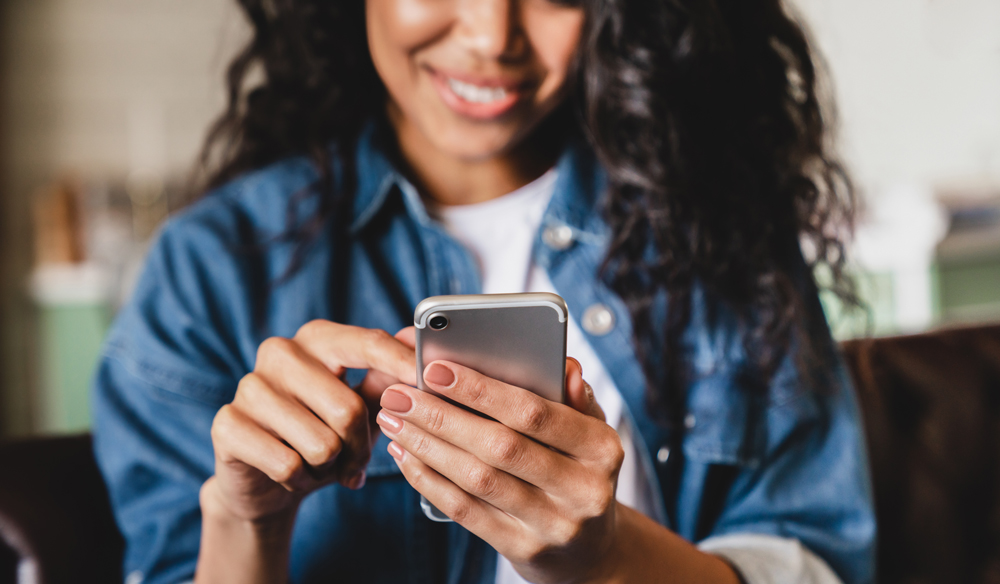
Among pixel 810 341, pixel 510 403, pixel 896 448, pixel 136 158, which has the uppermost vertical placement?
pixel 510 403

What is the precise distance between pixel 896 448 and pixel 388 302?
0.61m

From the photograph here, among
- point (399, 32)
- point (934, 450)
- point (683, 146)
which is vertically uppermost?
point (399, 32)

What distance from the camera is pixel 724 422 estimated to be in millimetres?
760

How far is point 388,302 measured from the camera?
749 millimetres

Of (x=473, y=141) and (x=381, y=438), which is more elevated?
(x=473, y=141)

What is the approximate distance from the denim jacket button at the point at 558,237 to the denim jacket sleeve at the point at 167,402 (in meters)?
0.31

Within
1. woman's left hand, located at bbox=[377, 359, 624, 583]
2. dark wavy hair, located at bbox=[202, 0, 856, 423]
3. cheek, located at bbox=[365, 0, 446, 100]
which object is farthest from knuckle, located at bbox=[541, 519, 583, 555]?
cheek, located at bbox=[365, 0, 446, 100]

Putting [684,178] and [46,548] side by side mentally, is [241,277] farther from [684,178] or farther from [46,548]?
[684,178]

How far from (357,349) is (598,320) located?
1.17ft

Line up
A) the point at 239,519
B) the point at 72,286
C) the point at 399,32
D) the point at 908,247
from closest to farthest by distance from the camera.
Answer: the point at 239,519
the point at 399,32
the point at 908,247
the point at 72,286

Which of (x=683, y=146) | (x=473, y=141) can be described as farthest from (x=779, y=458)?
(x=473, y=141)

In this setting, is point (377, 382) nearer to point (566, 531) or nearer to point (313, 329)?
point (313, 329)

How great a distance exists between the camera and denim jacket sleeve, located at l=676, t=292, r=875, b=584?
0.76m

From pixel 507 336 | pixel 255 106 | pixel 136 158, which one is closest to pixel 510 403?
pixel 507 336
